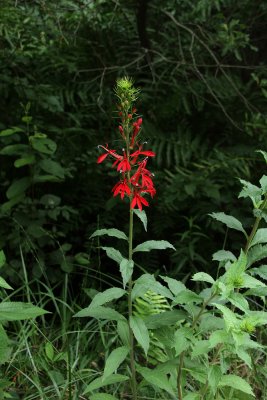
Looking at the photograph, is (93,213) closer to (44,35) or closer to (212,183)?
(212,183)

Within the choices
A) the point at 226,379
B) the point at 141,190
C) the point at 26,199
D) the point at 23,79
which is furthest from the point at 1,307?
the point at 23,79

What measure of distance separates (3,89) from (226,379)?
7.96 feet

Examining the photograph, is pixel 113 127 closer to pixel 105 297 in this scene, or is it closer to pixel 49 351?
pixel 49 351

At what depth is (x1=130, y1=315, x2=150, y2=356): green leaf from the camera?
154 cm

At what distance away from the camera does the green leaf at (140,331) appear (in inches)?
60.6

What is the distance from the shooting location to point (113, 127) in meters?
3.65

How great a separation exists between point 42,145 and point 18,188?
29 cm

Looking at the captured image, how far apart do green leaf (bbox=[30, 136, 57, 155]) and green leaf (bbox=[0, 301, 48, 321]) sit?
4.64ft

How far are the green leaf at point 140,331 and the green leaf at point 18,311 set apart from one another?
25 cm

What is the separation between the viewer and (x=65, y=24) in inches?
146

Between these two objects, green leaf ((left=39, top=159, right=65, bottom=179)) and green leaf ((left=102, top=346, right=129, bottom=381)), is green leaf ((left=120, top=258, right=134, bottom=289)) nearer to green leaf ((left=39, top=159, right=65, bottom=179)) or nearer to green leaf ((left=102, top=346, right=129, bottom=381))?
green leaf ((left=102, top=346, right=129, bottom=381))

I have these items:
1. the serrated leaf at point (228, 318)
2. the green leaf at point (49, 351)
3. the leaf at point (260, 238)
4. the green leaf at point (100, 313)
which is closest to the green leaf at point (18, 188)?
the green leaf at point (49, 351)

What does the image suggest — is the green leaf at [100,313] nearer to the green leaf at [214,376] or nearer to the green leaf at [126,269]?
the green leaf at [126,269]

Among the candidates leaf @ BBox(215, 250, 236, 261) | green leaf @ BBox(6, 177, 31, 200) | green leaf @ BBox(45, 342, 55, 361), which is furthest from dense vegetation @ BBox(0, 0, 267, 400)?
leaf @ BBox(215, 250, 236, 261)
